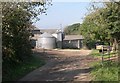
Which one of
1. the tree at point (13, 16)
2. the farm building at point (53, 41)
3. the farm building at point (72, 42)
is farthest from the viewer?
the farm building at point (72, 42)

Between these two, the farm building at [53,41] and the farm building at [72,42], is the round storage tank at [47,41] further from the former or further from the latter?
the farm building at [72,42]

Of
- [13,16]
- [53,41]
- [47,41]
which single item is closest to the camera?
[13,16]

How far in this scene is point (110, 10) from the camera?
26375 mm

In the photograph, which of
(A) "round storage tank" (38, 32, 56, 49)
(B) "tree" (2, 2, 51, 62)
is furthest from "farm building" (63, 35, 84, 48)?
(B) "tree" (2, 2, 51, 62)

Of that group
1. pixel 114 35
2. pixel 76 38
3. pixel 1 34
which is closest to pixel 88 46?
pixel 76 38

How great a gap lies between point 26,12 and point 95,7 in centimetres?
937

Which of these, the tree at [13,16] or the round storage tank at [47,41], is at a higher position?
the tree at [13,16]

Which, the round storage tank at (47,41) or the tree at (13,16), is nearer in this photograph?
the tree at (13,16)

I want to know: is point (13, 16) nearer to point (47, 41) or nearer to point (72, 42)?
point (47, 41)

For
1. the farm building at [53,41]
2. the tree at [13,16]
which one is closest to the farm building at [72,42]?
the farm building at [53,41]

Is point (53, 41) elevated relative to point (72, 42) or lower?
elevated

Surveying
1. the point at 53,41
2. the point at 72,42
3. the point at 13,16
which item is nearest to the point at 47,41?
the point at 53,41

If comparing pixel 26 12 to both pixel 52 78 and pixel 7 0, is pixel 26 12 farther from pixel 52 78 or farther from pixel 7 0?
pixel 52 78

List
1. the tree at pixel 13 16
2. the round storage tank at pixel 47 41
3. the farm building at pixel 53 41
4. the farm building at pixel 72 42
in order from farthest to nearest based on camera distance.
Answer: the farm building at pixel 72 42 → the farm building at pixel 53 41 → the round storage tank at pixel 47 41 → the tree at pixel 13 16
